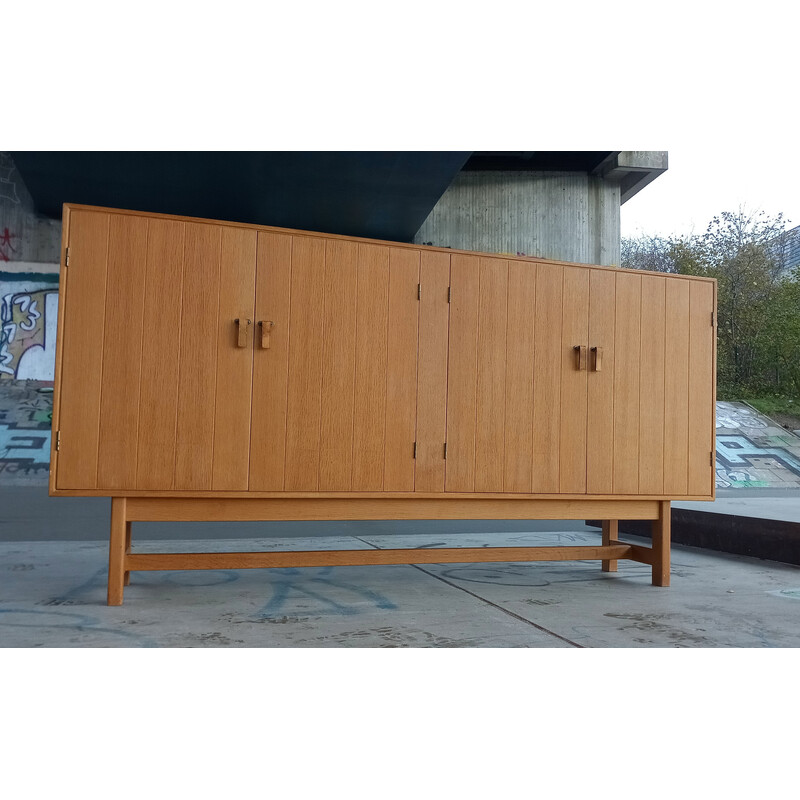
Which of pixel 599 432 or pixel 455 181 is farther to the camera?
pixel 455 181

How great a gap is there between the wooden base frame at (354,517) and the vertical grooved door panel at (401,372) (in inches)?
6.8

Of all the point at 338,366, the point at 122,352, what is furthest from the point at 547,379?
the point at 122,352

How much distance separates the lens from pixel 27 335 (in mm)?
12250

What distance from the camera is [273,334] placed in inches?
131

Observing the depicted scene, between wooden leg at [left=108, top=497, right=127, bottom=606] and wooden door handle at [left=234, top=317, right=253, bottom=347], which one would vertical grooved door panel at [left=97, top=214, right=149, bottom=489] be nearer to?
wooden leg at [left=108, top=497, right=127, bottom=606]

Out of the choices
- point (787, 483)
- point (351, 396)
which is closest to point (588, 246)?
point (787, 483)

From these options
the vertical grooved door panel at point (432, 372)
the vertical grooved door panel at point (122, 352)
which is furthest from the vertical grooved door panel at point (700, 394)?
the vertical grooved door panel at point (122, 352)

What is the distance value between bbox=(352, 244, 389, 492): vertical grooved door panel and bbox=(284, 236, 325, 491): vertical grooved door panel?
19 cm

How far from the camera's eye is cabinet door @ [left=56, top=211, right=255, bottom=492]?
310 cm

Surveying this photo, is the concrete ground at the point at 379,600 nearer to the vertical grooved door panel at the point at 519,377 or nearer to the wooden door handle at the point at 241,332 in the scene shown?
the vertical grooved door panel at the point at 519,377

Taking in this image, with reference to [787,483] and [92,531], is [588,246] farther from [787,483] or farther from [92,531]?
[92,531]

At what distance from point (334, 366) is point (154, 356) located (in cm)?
80

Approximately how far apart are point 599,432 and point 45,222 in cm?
1112

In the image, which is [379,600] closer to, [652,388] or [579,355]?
[579,355]
